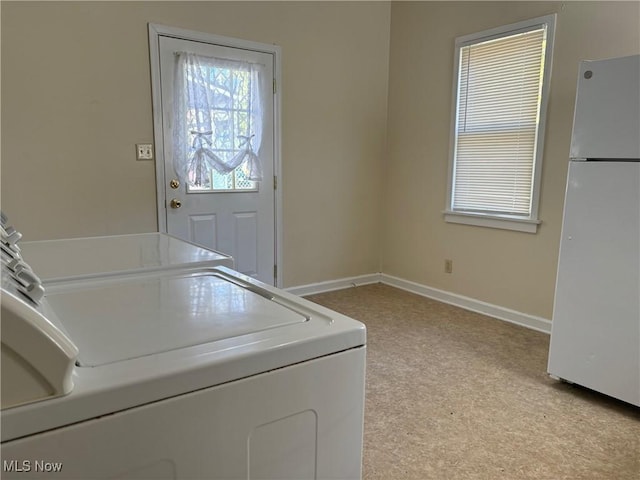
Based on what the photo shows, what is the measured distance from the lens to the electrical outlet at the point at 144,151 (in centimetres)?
326

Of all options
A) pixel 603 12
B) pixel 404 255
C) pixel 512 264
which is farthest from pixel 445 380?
pixel 603 12

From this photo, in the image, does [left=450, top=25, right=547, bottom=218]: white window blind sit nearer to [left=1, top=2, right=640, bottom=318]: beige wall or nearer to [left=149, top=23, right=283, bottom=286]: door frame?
[left=1, top=2, right=640, bottom=318]: beige wall

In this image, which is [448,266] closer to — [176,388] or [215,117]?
[215,117]

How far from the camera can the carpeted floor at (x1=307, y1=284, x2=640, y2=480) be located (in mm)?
1866

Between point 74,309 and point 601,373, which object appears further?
point 601,373

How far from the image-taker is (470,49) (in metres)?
3.70

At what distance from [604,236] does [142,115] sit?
116 inches

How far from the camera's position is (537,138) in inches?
130

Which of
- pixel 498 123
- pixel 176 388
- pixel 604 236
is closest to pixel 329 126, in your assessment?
pixel 498 123

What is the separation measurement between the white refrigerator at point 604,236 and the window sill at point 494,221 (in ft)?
3.44

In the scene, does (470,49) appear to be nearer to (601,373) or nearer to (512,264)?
(512,264)

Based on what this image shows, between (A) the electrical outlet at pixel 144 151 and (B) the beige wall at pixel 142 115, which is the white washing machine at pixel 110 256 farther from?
(A) the electrical outlet at pixel 144 151

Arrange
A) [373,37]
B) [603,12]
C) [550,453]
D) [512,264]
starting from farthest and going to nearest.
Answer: [373,37], [512,264], [603,12], [550,453]

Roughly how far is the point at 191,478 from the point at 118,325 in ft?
1.11
